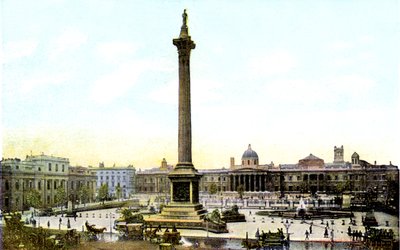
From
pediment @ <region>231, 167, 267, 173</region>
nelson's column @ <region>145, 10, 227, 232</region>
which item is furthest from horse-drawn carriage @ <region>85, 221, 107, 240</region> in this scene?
pediment @ <region>231, 167, 267, 173</region>

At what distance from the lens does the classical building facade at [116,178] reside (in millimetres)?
67438

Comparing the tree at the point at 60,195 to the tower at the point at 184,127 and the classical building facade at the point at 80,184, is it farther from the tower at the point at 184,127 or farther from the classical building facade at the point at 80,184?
the tower at the point at 184,127

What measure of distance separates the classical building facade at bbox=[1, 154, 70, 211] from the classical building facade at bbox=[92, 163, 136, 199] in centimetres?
1897

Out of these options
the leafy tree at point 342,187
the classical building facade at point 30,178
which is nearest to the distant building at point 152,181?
the classical building facade at point 30,178

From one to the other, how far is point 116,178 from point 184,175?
41.1 metres

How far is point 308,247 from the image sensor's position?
2147cm

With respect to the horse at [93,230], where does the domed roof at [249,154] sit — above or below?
above

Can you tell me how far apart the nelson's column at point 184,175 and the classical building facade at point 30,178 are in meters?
11.2

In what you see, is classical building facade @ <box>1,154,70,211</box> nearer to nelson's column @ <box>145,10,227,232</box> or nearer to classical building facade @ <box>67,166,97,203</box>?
classical building facade @ <box>67,166,97,203</box>

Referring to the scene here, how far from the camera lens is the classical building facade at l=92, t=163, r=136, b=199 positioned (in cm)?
6744

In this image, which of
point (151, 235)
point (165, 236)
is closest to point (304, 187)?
point (151, 235)

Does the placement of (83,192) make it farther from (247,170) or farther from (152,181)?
(247,170)

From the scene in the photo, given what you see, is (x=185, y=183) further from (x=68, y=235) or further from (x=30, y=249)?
(x=30, y=249)

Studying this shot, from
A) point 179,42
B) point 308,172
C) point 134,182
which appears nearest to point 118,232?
point 179,42
